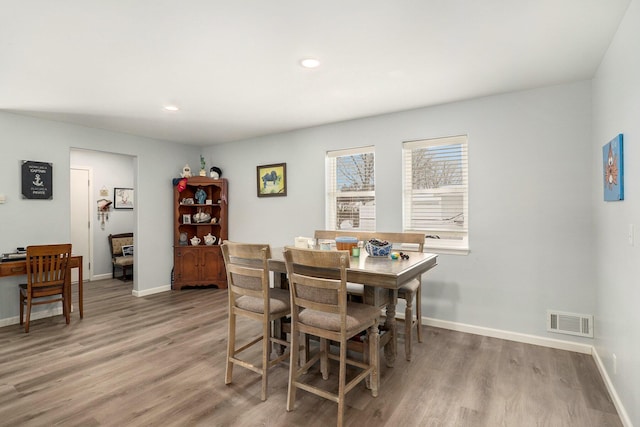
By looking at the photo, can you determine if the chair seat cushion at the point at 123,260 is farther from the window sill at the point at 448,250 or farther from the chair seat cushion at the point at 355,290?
the window sill at the point at 448,250

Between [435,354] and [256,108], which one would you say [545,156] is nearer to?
[435,354]

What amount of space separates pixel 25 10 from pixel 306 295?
232cm

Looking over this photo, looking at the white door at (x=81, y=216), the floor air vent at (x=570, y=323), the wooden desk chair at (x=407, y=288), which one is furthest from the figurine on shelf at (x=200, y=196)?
the floor air vent at (x=570, y=323)

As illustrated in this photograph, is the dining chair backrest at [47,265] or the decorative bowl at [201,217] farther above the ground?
the decorative bowl at [201,217]

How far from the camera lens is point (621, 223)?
2.11 m

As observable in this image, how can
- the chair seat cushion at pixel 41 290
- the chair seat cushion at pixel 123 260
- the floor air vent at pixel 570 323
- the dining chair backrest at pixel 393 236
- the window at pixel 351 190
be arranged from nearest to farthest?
1. the floor air vent at pixel 570 323
2. the dining chair backrest at pixel 393 236
3. the chair seat cushion at pixel 41 290
4. the window at pixel 351 190
5. the chair seat cushion at pixel 123 260

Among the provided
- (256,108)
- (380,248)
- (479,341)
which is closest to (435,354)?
(479,341)

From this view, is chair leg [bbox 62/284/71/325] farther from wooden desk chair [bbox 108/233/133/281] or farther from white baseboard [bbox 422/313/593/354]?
white baseboard [bbox 422/313/593/354]

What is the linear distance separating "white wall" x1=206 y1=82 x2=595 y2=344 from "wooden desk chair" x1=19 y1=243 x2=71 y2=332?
145 inches

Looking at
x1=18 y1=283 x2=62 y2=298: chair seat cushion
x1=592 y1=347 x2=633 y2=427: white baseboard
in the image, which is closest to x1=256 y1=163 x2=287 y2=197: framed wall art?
x1=18 y1=283 x2=62 y2=298: chair seat cushion

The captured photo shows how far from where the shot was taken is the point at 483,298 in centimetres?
346

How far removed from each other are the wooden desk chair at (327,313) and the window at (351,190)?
2.08 metres

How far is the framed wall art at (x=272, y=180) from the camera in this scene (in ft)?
16.2

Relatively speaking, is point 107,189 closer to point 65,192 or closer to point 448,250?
point 65,192
